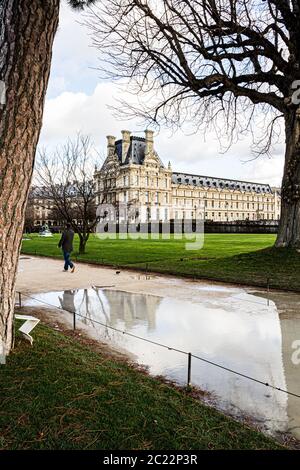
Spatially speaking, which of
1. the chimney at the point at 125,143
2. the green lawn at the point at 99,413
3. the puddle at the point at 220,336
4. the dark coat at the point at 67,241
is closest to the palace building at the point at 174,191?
the chimney at the point at 125,143

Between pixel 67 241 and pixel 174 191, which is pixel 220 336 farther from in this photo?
pixel 174 191

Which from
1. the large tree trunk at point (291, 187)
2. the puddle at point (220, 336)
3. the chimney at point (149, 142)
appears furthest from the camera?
the chimney at point (149, 142)

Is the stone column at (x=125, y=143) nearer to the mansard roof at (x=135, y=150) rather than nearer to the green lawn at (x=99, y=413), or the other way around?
the mansard roof at (x=135, y=150)

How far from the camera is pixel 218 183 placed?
12306 centimetres

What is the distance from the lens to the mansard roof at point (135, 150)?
93.0 m

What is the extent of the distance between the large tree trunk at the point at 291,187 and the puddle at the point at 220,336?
15.1 feet

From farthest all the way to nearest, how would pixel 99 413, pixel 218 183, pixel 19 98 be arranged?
pixel 218 183
pixel 19 98
pixel 99 413

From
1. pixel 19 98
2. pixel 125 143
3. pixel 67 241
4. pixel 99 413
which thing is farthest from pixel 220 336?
pixel 125 143

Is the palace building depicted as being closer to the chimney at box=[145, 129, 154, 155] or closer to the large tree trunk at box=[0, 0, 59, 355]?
the chimney at box=[145, 129, 154, 155]

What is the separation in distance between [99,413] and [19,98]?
2.86 meters

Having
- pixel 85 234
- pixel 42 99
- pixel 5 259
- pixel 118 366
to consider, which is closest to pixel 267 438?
pixel 118 366

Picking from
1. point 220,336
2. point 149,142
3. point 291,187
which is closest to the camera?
point 220,336

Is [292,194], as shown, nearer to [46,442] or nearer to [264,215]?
[46,442]

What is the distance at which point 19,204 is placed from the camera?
12.5ft
